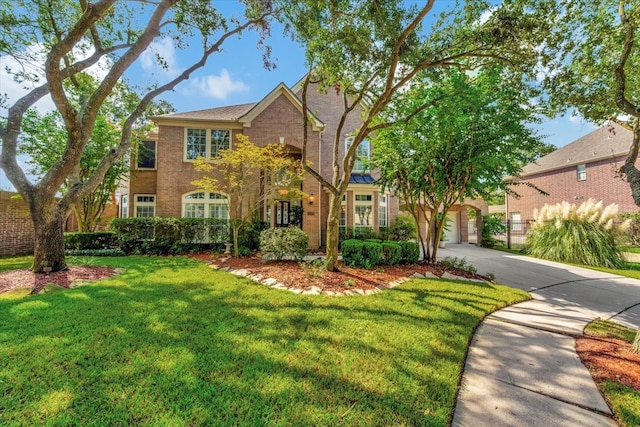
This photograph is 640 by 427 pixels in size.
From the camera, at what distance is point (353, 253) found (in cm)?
842

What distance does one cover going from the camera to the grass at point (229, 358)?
229 centimetres

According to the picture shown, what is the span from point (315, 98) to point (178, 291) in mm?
14295

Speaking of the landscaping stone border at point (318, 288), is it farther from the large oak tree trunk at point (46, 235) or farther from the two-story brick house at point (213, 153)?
the two-story brick house at point (213, 153)

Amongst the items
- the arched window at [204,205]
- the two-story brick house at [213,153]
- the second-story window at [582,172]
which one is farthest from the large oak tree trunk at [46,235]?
the second-story window at [582,172]

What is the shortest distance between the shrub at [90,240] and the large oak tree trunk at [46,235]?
4.51m

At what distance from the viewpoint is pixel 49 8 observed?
7852 mm

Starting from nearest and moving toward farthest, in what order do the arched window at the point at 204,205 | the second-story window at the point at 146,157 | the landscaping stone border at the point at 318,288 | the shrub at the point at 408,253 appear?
the landscaping stone border at the point at 318,288 < the shrub at the point at 408,253 < the arched window at the point at 204,205 < the second-story window at the point at 146,157

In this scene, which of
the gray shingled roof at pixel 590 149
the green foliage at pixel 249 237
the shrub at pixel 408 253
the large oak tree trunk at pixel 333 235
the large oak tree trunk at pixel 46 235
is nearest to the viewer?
the large oak tree trunk at pixel 46 235

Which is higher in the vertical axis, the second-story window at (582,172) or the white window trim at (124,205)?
the second-story window at (582,172)

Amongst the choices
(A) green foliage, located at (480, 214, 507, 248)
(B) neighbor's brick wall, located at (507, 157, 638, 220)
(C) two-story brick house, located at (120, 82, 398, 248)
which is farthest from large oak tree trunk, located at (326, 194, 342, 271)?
(B) neighbor's brick wall, located at (507, 157, 638, 220)

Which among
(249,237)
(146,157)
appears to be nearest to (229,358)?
(249,237)

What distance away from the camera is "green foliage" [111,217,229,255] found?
10883mm

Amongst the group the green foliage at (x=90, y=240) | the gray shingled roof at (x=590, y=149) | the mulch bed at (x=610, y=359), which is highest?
the gray shingled roof at (x=590, y=149)

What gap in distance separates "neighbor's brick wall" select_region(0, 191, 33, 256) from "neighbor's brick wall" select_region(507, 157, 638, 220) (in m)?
26.8
